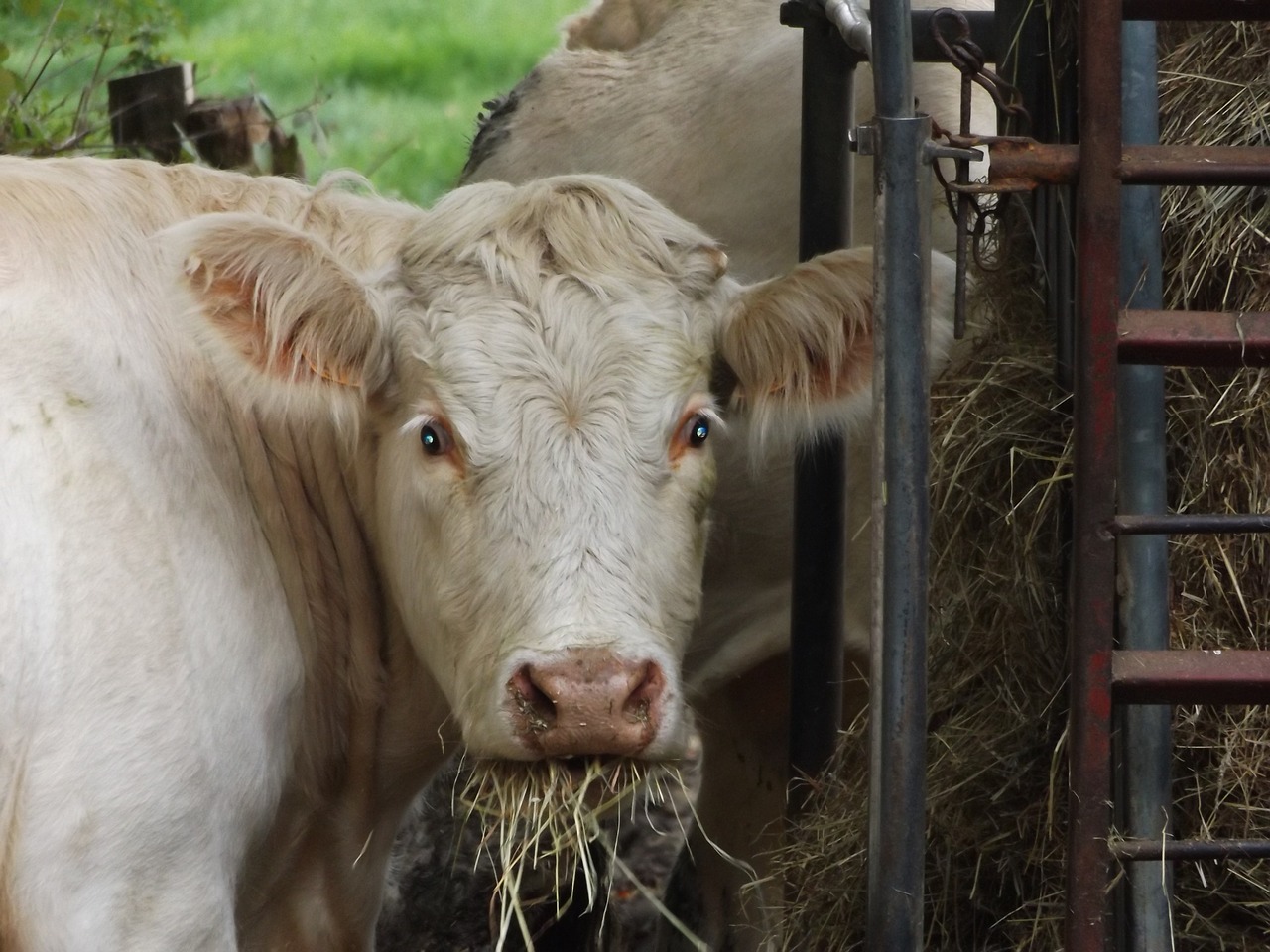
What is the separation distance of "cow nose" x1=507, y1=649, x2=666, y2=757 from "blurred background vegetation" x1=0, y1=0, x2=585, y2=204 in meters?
4.10

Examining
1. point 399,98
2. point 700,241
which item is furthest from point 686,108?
point 399,98

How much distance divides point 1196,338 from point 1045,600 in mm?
550

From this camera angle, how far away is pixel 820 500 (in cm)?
350

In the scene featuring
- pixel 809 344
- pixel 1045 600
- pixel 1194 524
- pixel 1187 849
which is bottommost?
pixel 1187 849

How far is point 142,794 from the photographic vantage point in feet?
8.56

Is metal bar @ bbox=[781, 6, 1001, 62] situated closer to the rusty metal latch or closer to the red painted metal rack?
the rusty metal latch

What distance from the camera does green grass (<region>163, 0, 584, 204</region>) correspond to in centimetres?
813

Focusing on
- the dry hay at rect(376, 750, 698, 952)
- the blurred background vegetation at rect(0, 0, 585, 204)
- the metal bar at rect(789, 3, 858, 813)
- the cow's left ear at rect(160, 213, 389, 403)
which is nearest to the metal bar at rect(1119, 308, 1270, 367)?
the metal bar at rect(789, 3, 858, 813)

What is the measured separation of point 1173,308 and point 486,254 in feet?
4.04

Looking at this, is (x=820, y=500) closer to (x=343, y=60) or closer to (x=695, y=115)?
(x=695, y=115)

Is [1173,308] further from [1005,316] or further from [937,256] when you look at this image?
[937,256]

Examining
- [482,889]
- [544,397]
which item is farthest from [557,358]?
[482,889]

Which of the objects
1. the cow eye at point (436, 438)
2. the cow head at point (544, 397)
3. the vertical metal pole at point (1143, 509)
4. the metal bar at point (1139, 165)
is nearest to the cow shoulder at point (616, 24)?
the cow head at point (544, 397)

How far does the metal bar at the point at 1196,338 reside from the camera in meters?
2.22
